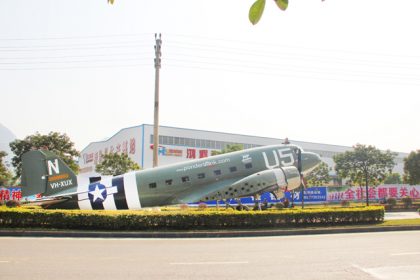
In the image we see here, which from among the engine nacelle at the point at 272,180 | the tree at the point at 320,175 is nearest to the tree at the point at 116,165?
the engine nacelle at the point at 272,180

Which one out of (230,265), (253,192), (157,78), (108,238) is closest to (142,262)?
(230,265)

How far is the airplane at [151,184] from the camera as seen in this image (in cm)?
2259

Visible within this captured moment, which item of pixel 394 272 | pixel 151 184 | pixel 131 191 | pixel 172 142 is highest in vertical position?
pixel 172 142

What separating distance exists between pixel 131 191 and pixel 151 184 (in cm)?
117

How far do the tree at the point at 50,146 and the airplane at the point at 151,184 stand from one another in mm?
30515

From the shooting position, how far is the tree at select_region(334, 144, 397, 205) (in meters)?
52.6

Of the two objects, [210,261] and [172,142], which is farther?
[172,142]

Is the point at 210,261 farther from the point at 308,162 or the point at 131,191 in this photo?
the point at 308,162

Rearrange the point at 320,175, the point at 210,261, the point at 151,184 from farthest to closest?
the point at 320,175
the point at 151,184
the point at 210,261

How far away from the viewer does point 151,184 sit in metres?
23.2

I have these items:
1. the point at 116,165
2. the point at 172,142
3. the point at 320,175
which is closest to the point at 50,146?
the point at 116,165

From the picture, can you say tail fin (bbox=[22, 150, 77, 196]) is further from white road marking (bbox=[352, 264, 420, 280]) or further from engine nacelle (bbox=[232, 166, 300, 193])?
white road marking (bbox=[352, 264, 420, 280])

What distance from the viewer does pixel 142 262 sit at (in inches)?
393

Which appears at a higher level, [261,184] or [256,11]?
[256,11]
